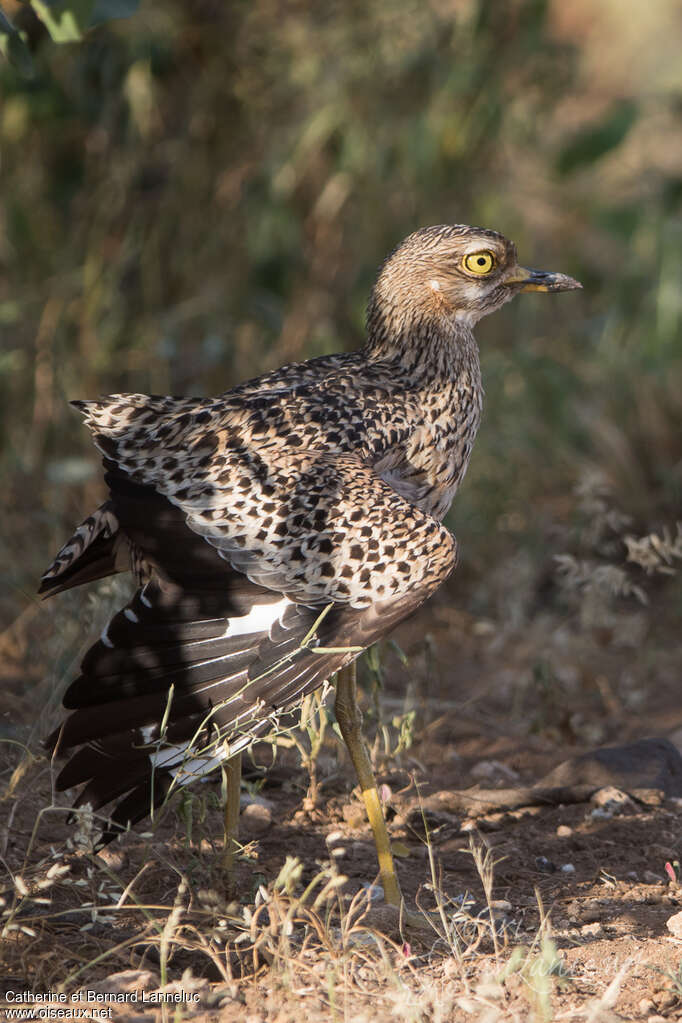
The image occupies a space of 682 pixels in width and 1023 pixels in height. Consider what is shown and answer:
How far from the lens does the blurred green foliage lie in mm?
5730

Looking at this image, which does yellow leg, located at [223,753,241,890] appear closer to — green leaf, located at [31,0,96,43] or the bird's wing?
the bird's wing

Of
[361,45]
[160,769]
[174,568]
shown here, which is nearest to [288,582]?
[174,568]

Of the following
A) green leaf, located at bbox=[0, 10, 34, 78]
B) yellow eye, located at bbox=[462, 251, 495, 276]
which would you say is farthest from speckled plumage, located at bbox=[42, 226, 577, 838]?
green leaf, located at bbox=[0, 10, 34, 78]

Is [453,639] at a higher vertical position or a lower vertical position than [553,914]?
lower

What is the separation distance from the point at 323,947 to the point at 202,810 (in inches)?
18.6

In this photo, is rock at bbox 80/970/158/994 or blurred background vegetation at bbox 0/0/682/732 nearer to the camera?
rock at bbox 80/970/158/994

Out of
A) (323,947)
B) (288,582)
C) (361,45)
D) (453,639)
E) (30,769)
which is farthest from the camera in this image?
(361,45)

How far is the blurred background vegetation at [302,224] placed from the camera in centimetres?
567

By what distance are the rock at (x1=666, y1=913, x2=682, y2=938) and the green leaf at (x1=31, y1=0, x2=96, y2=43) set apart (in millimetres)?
2632

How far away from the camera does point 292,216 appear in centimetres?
611

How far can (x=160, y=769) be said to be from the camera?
286 centimetres

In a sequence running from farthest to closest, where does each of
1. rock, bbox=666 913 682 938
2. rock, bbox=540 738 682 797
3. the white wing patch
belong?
rock, bbox=540 738 682 797, the white wing patch, rock, bbox=666 913 682 938

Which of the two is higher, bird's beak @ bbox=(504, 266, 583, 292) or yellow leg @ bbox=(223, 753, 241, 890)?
bird's beak @ bbox=(504, 266, 583, 292)

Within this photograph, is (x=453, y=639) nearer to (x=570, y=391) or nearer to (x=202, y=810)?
(x=570, y=391)
